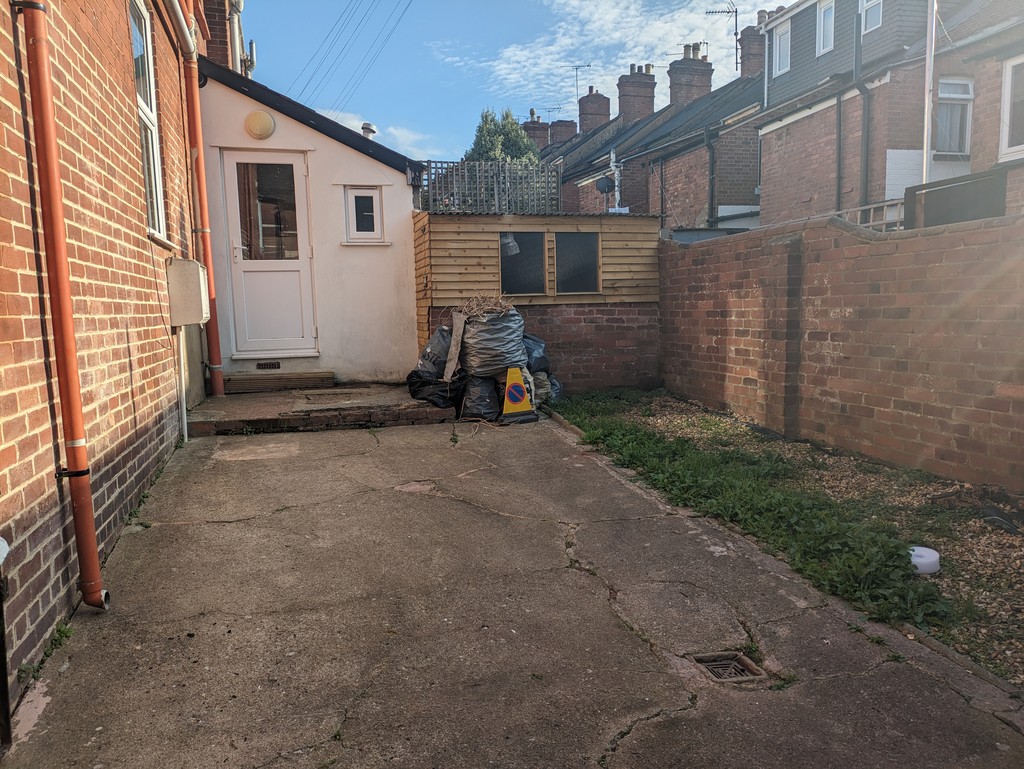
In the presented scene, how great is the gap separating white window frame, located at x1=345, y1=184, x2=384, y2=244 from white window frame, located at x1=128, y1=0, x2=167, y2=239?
327 cm

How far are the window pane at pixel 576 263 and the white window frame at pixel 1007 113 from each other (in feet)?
25.5

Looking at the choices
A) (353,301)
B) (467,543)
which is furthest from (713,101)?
(467,543)

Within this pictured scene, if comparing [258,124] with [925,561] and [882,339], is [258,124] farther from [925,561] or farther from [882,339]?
[925,561]

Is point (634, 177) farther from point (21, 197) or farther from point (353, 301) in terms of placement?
point (21, 197)

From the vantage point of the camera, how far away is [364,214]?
9281mm

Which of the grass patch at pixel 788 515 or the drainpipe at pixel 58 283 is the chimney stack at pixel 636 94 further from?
the drainpipe at pixel 58 283

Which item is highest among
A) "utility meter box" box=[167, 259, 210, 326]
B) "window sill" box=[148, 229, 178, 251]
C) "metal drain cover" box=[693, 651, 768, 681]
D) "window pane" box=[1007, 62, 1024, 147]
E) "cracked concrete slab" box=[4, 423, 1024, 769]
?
"window pane" box=[1007, 62, 1024, 147]

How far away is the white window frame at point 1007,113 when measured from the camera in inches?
450

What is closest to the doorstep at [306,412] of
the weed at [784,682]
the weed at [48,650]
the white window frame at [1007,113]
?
the weed at [48,650]

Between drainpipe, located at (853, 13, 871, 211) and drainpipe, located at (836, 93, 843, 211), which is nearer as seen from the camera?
drainpipe, located at (853, 13, 871, 211)

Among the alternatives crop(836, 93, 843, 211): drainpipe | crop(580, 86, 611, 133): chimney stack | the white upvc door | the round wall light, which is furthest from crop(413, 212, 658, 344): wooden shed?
crop(580, 86, 611, 133): chimney stack

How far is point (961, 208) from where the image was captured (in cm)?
560

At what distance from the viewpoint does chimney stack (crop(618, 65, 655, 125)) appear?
86.3 ft

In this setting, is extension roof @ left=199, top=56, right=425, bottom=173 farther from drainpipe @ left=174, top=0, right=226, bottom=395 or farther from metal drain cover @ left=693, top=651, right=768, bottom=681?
metal drain cover @ left=693, top=651, right=768, bottom=681
